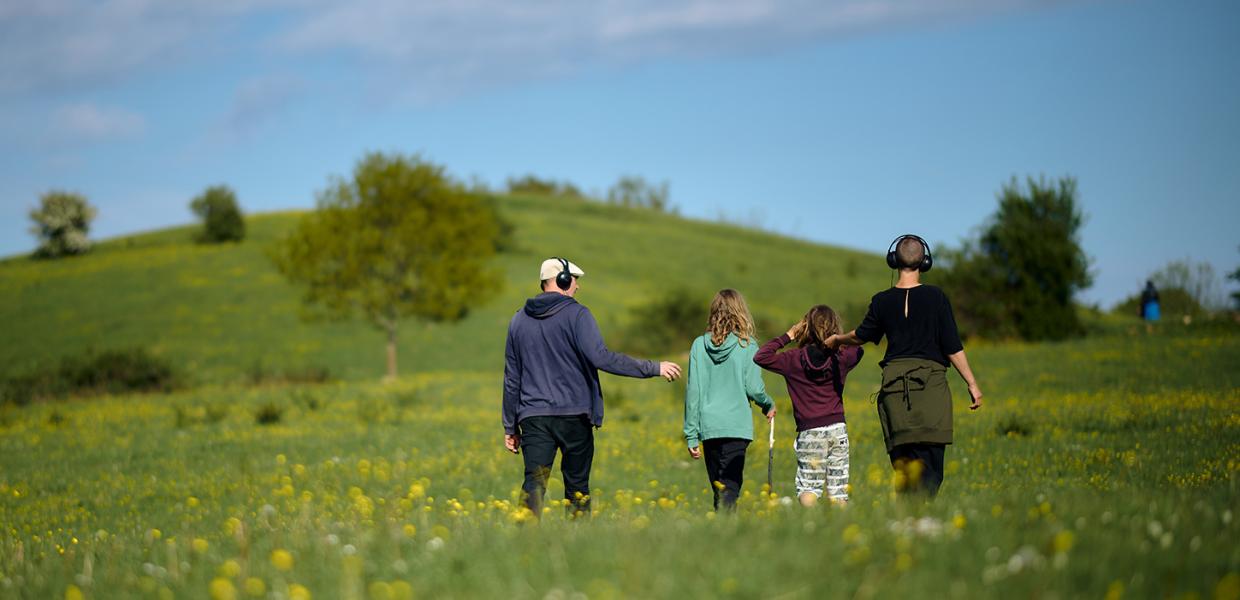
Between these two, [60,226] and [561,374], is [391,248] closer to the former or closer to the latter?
[561,374]

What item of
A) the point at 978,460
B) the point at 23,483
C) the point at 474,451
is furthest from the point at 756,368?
the point at 23,483

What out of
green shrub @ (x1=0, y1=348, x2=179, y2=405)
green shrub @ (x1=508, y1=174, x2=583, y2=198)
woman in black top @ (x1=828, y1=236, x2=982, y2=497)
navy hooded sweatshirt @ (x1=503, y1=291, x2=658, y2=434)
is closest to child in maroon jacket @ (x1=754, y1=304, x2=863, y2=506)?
woman in black top @ (x1=828, y1=236, x2=982, y2=497)

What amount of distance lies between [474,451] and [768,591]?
41.4 feet

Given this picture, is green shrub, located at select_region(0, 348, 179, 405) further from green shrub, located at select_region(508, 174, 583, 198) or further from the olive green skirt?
green shrub, located at select_region(508, 174, 583, 198)

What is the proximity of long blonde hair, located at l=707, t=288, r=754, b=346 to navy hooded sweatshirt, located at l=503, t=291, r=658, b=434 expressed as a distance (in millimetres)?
757

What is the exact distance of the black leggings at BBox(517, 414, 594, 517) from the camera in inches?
→ 297

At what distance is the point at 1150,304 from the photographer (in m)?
44.5

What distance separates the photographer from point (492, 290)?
46.9 m

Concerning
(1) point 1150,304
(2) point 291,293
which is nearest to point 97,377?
(2) point 291,293

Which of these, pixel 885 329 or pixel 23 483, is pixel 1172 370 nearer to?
pixel 885 329

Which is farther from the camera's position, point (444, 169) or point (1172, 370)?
point (444, 169)

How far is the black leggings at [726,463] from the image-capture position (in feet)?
26.4

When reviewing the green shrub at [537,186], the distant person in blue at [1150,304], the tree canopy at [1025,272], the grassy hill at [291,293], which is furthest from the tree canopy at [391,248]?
the green shrub at [537,186]

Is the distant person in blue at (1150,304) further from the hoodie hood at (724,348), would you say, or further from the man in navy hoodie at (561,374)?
Result: the man in navy hoodie at (561,374)
